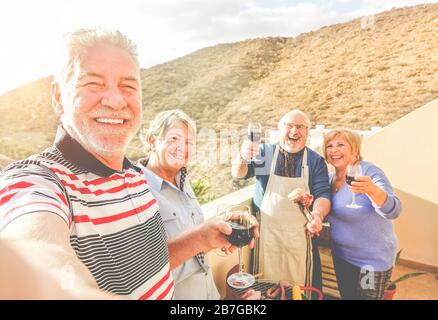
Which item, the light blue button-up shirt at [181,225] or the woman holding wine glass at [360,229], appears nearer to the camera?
the light blue button-up shirt at [181,225]

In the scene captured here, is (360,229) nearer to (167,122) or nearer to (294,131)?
(294,131)

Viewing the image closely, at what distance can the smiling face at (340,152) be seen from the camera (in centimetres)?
159

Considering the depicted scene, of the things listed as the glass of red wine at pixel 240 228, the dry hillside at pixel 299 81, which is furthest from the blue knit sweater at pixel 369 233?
the dry hillside at pixel 299 81

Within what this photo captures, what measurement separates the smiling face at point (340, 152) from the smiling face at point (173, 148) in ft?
2.63

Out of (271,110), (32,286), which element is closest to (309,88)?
(271,110)

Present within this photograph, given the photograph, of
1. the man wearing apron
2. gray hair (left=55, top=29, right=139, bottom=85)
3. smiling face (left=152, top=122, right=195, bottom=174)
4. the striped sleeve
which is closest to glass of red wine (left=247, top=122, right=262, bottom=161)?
the man wearing apron

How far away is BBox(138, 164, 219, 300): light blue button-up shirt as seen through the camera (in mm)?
1082

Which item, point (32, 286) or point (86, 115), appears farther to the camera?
point (86, 115)

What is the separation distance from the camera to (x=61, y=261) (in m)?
0.49

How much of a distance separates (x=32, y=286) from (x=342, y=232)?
1452 mm

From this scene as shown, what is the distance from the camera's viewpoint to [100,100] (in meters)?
0.79

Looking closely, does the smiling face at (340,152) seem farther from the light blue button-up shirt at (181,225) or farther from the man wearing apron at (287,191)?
the light blue button-up shirt at (181,225)

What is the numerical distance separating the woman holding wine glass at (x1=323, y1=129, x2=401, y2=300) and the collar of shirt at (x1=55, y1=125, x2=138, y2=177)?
1.14 m
